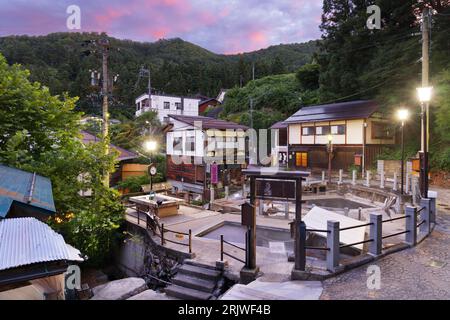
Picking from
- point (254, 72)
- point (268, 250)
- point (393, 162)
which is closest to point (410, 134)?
point (393, 162)

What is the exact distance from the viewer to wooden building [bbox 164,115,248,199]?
81.7 feet

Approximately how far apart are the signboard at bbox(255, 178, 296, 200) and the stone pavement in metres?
2.42

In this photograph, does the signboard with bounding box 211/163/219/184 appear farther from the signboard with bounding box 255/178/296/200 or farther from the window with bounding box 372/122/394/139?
the window with bounding box 372/122/394/139

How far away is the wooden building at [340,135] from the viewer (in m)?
28.7

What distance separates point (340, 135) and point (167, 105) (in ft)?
117

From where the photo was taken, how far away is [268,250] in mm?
10109

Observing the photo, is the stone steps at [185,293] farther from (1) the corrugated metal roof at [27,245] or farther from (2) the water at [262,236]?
(1) the corrugated metal roof at [27,245]

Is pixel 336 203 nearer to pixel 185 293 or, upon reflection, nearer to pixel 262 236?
pixel 262 236

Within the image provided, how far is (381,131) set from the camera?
98.1 ft

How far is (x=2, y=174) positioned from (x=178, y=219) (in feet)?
28.9

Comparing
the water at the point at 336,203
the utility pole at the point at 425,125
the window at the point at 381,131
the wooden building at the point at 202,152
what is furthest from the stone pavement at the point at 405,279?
the window at the point at 381,131

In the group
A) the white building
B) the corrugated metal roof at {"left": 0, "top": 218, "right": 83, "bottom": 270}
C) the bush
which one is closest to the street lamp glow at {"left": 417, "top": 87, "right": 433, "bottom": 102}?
the bush
